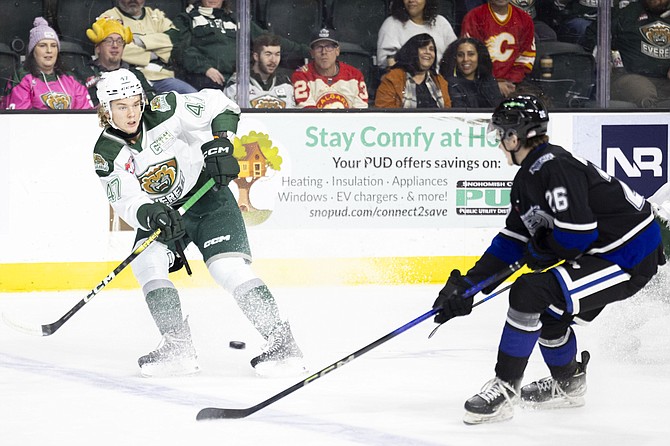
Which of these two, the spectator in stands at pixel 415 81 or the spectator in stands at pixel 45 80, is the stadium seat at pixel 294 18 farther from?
the spectator in stands at pixel 45 80

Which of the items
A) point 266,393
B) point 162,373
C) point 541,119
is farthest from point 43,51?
point 541,119

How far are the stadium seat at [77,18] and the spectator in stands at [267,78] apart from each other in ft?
2.34

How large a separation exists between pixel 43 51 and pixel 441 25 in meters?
1.95

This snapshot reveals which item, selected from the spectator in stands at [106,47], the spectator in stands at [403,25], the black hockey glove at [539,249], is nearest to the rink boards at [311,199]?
the spectator in stands at [106,47]

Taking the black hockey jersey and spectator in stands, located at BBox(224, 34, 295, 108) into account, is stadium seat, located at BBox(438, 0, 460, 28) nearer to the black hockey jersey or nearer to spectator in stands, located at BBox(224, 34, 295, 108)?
spectator in stands, located at BBox(224, 34, 295, 108)

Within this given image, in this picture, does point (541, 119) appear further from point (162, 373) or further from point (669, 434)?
point (162, 373)

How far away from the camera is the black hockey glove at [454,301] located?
299cm

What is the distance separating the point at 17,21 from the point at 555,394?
3.44 m

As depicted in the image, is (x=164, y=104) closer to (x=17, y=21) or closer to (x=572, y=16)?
(x=17, y=21)

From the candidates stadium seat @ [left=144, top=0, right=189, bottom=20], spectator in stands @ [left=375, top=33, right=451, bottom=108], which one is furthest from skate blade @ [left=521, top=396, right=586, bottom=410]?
stadium seat @ [left=144, top=0, right=189, bottom=20]

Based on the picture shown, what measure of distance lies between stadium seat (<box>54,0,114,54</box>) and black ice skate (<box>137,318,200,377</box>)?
7.44 ft

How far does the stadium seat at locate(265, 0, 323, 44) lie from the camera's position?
18.7 ft

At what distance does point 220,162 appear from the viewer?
369 centimetres

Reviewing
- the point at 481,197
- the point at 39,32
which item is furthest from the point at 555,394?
the point at 39,32
